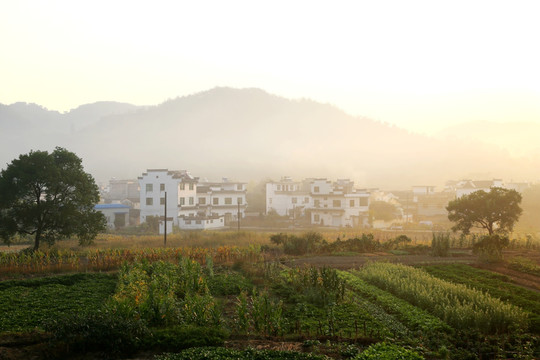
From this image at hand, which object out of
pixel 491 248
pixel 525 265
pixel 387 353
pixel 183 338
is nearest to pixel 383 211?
pixel 491 248

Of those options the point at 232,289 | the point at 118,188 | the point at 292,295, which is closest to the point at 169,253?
the point at 232,289

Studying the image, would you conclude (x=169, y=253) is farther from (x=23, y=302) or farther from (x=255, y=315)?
(x=255, y=315)

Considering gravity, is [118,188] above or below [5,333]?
above

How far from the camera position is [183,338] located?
12094 mm

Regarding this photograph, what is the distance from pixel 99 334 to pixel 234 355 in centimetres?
358

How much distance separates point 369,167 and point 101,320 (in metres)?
173

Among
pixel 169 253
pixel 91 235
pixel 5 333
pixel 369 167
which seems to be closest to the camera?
pixel 5 333

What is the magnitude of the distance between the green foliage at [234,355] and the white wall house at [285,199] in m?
65.1

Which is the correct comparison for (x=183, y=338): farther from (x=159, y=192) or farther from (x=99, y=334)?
(x=159, y=192)

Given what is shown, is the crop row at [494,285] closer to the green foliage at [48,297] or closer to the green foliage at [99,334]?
the green foliage at [99,334]

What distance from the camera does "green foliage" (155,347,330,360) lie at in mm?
10711

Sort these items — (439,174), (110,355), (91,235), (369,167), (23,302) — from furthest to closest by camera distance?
(369,167) → (439,174) → (91,235) → (23,302) → (110,355)

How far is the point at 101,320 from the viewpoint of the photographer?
12.0m

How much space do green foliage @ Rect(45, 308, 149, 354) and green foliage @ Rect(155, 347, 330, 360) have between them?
112 cm
